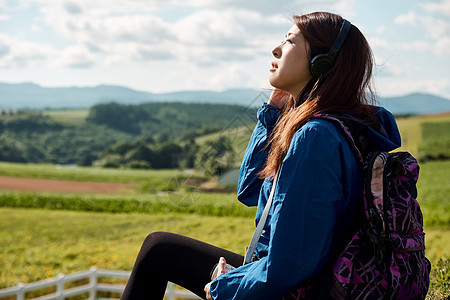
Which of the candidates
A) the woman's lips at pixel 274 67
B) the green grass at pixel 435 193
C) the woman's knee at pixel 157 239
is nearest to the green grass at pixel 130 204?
the green grass at pixel 435 193

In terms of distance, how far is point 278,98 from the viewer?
82.9 inches

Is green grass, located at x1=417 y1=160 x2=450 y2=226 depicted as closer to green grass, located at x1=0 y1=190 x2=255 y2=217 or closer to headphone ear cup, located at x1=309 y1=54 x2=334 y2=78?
green grass, located at x1=0 y1=190 x2=255 y2=217

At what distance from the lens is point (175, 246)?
2.15m

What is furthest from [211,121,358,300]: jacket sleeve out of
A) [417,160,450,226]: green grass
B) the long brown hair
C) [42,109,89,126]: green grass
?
[42,109,89,126]: green grass

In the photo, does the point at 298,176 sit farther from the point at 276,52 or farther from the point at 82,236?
the point at 82,236

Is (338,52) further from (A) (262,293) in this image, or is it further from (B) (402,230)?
(A) (262,293)

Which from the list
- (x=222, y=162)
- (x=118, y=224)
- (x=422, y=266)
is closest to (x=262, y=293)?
(x=422, y=266)

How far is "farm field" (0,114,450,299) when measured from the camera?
1066 cm

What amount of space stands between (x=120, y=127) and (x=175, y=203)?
63.1 m

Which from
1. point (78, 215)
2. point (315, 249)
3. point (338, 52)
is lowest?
point (78, 215)

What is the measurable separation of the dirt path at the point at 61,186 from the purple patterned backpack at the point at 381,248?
23.1 metres

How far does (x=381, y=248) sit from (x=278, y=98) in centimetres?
90

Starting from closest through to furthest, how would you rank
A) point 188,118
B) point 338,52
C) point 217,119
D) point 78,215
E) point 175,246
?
point 338,52 → point 175,246 → point 78,215 → point 217,119 → point 188,118

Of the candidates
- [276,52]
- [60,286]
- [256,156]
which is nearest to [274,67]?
[276,52]
